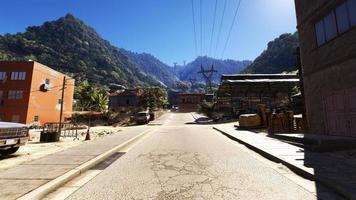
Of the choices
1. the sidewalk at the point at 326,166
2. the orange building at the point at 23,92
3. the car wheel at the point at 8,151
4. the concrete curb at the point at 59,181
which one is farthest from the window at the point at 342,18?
the orange building at the point at 23,92

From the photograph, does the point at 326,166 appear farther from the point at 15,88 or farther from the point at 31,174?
the point at 15,88

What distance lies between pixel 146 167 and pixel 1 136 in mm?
6156

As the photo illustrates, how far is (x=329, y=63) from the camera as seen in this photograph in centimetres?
1230

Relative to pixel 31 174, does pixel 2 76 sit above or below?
above

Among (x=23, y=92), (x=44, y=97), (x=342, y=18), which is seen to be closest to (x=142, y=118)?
(x=44, y=97)

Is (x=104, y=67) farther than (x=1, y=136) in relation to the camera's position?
Yes

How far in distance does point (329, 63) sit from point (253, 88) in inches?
1103

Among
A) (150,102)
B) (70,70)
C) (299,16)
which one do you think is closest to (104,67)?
(70,70)

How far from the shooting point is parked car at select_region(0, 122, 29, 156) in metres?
9.75

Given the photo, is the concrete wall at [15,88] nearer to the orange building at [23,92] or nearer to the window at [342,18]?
the orange building at [23,92]

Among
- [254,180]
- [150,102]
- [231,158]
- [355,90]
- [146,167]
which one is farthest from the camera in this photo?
[150,102]

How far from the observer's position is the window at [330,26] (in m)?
12.3

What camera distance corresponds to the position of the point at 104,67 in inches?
6841

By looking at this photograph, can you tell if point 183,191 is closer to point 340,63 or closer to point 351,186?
point 351,186
